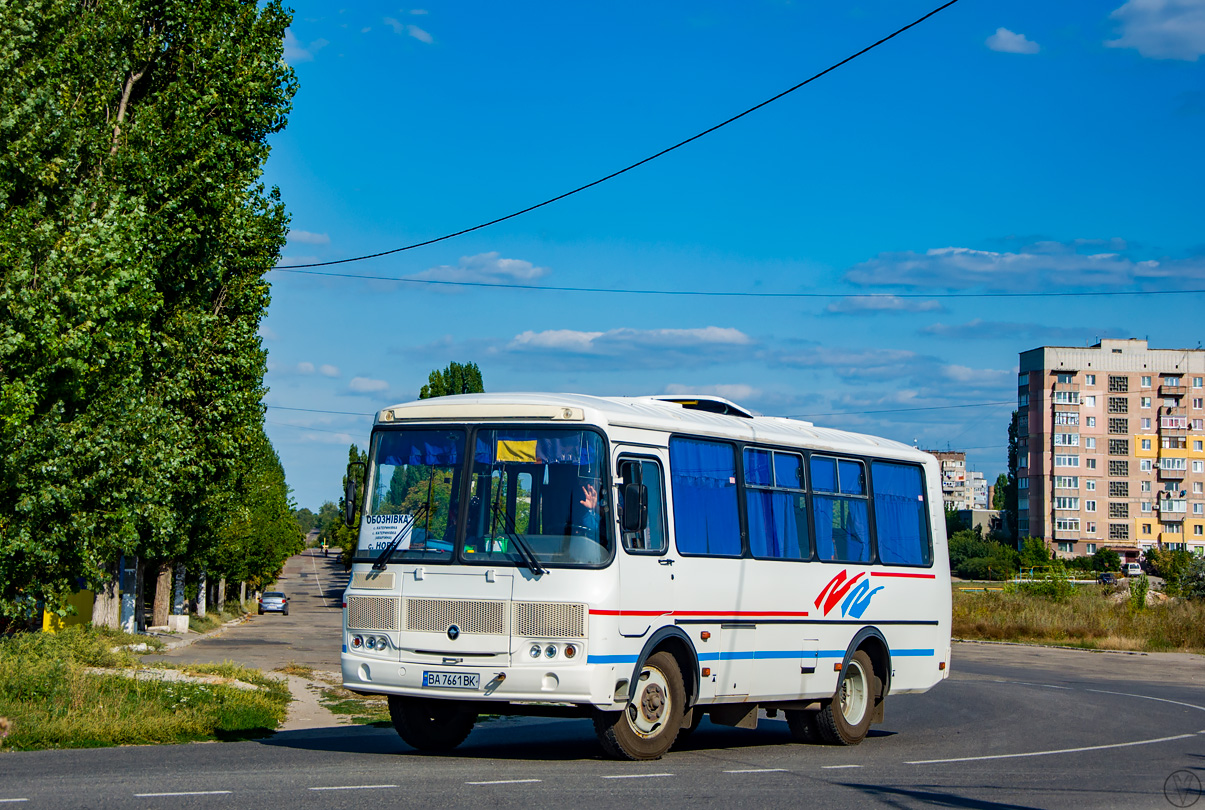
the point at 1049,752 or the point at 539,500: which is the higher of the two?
the point at 539,500

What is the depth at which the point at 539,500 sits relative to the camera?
457 inches

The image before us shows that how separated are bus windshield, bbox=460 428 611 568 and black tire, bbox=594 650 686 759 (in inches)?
53.1

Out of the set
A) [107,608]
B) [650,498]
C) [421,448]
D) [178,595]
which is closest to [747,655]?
[650,498]

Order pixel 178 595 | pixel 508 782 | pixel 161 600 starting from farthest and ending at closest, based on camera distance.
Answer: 1. pixel 178 595
2. pixel 161 600
3. pixel 508 782

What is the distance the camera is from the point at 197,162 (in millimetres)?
24047

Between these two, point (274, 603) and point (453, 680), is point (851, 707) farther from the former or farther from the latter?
point (274, 603)

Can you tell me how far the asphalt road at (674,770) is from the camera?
9250mm

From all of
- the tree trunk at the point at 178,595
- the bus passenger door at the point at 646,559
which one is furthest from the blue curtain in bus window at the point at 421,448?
the tree trunk at the point at 178,595

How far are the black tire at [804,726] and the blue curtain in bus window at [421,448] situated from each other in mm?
5403

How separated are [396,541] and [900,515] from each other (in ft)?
23.2

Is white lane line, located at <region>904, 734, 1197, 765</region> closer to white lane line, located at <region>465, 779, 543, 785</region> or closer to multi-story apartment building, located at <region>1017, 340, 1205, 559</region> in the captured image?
white lane line, located at <region>465, 779, 543, 785</region>

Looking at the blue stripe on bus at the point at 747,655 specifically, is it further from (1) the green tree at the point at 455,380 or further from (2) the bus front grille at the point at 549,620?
(1) the green tree at the point at 455,380

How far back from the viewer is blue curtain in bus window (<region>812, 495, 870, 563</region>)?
14.7 meters

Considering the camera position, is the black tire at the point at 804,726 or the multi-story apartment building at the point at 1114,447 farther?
the multi-story apartment building at the point at 1114,447
